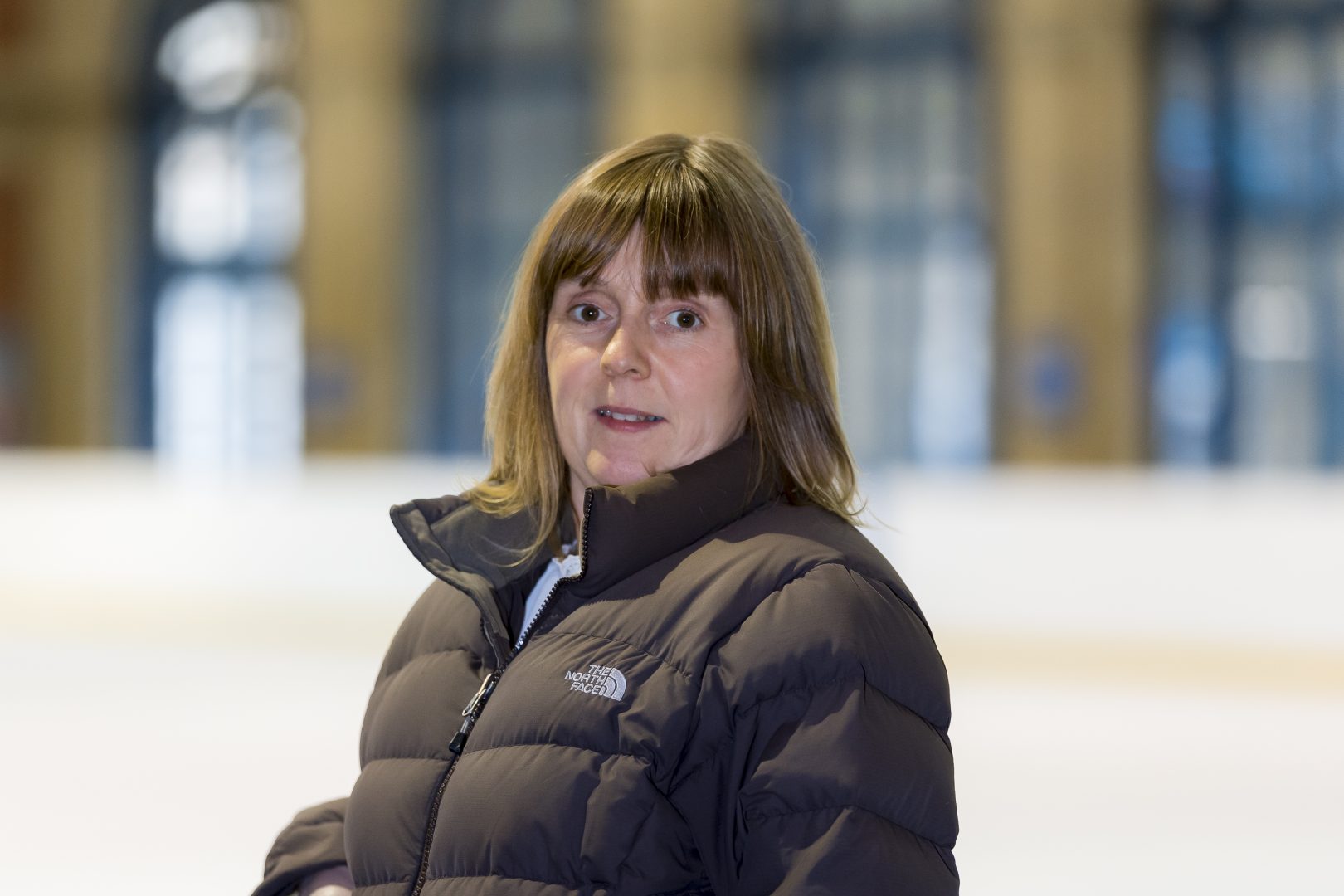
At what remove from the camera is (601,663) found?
1586mm

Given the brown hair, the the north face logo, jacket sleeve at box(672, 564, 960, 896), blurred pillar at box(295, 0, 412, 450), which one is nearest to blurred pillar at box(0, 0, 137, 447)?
blurred pillar at box(295, 0, 412, 450)

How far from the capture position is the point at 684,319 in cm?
178

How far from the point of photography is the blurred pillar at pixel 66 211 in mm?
17594

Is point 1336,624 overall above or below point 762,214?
below

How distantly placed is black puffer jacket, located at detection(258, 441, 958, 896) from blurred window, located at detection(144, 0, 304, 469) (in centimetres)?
1573

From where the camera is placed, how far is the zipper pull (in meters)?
1.70

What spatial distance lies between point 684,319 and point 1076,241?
1320 cm

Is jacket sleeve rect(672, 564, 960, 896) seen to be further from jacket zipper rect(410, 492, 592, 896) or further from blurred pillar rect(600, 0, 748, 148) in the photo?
blurred pillar rect(600, 0, 748, 148)

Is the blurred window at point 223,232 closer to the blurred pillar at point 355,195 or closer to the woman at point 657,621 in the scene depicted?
the blurred pillar at point 355,195

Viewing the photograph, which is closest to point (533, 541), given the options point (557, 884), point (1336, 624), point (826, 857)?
point (557, 884)

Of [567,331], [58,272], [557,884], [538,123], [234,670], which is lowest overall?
[234,670]

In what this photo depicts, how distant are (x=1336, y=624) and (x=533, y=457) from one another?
5167 millimetres

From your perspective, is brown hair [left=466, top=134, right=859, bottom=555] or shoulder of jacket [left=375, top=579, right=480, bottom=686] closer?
brown hair [left=466, top=134, right=859, bottom=555]

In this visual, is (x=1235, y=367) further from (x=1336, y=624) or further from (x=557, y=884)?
(x=557, y=884)
